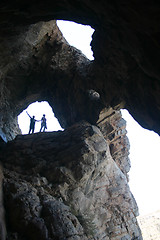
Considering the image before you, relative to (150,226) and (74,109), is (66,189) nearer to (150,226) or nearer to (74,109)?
(74,109)

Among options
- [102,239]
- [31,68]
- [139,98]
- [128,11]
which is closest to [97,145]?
[139,98]

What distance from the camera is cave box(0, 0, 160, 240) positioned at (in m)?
6.75

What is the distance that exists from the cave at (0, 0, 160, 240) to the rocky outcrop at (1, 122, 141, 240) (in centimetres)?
4

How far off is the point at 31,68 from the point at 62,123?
17.4 ft

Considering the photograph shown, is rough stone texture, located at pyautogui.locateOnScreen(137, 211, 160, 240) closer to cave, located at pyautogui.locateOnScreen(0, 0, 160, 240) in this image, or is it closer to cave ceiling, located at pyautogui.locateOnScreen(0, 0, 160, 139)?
cave, located at pyautogui.locateOnScreen(0, 0, 160, 240)

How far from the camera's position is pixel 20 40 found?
40.4ft

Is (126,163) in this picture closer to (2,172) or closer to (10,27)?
(2,172)

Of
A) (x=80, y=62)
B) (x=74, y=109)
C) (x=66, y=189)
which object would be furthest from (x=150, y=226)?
(x=80, y=62)

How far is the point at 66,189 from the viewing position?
948 centimetres

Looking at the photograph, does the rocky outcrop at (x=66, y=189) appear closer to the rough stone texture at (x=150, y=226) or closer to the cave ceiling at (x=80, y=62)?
the cave ceiling at (x=80, y=62)

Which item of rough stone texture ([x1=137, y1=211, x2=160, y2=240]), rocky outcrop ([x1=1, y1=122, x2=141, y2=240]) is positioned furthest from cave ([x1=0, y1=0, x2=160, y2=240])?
rough stone texture ([x1=137, y1=211, x2=160, y2=240])

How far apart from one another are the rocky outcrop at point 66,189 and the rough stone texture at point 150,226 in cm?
1987

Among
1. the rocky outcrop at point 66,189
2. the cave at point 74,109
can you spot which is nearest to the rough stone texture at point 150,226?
the cave at point 74,109

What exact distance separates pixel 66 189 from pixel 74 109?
22.0 ft
